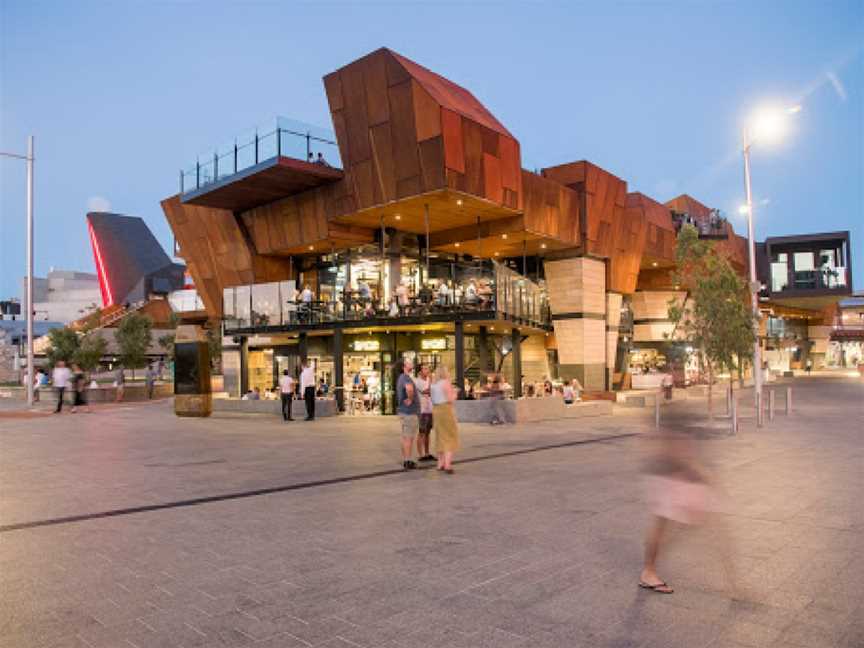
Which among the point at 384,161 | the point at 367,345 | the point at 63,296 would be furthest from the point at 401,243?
the point at 63,296

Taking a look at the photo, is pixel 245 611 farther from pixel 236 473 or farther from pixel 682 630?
pixel 236 473

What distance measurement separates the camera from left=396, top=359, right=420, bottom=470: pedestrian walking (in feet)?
36.9

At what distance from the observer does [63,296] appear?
130875 mm

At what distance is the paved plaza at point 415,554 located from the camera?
446 centimetres

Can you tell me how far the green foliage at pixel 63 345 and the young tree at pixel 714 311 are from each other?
38624 mm

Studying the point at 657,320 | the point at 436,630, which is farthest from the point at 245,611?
the point at 657,320

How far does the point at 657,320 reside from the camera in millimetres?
51000

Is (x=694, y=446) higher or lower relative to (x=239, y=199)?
lower

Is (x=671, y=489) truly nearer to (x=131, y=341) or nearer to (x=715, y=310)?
(x=715, y=310)

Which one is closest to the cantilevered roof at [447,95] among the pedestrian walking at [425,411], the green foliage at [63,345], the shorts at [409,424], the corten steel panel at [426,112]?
the corten steel panel at [426,112]

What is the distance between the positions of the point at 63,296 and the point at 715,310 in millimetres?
139763

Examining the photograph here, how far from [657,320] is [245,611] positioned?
50084mm

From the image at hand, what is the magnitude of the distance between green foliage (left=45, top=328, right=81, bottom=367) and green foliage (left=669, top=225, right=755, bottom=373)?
38.6 meters

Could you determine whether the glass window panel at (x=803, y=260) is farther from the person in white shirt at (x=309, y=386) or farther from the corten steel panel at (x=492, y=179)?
the person in white shirt at (x=309, y=386)
